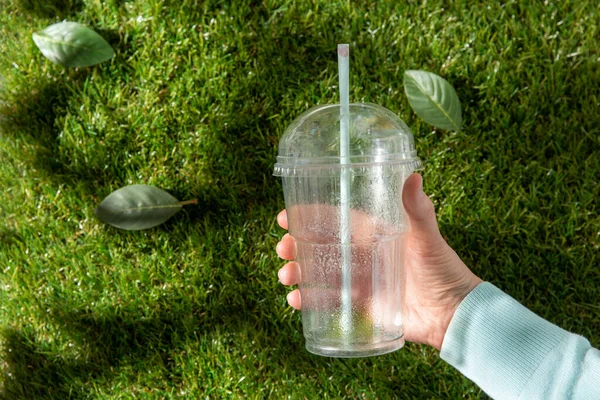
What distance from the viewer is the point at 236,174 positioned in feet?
4.48

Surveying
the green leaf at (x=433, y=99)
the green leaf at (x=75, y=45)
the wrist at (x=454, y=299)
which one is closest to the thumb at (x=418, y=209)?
the wrist at (x=454, y=299)

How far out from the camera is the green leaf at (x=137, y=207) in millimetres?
1352

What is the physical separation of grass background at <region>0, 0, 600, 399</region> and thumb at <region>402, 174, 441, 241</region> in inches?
11.5

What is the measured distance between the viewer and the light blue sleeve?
1044 millimetres

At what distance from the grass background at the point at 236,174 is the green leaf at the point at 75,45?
0.04 metres

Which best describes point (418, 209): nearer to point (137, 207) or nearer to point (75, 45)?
point (137, 207)

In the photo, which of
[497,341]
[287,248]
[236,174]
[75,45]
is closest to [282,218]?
[287,248]

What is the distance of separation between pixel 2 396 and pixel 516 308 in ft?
3.55

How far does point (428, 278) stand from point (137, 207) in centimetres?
61

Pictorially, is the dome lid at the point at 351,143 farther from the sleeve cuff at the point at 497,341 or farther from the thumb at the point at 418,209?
the sleeve cuff at the point at 497,341

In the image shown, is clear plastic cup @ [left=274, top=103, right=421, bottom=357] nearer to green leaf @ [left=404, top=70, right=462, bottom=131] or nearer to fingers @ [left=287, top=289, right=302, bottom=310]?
fingers @ [left=287, top=289, right=302, bottom=310]

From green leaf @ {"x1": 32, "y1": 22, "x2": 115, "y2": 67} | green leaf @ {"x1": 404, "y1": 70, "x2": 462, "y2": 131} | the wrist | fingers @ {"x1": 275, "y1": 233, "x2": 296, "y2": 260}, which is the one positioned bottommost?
the wrist

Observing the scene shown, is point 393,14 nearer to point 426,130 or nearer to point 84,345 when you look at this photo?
point 426,130

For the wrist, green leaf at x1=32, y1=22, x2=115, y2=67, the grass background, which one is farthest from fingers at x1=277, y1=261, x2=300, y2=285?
green leaf at x1=32, y1=22, x2=115, y2=67
